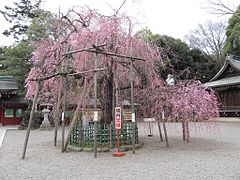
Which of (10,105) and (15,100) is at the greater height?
(15,100)

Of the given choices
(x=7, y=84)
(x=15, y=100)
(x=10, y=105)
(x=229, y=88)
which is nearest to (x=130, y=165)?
(x=15, y=100)

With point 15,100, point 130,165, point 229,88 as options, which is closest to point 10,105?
point 15,100

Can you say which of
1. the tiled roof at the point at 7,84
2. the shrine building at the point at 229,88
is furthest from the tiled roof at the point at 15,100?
the shrine building at the point at 229,88

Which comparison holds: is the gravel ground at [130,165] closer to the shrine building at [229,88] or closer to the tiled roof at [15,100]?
the tiled roof at [15,100]

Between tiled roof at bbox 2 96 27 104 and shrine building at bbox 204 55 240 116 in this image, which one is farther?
shrine building at bbox 204 55 240 116

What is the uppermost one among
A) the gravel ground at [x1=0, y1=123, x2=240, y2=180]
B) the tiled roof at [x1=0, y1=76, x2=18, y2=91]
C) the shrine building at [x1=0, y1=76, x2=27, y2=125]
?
the tiled roof at [x1=0, y1=76, x2=18, y2=91]

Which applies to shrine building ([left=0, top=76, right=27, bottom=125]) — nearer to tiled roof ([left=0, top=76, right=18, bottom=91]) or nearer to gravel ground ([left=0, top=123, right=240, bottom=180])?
tiled roof ([left=0, top=76, right=18, bottom=91])

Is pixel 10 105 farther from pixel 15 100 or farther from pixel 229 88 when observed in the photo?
pixel 229 88

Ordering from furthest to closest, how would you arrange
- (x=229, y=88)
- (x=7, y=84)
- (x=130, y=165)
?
(x=229, y=88)
(x=7, y=84)
(x=130, y=165)

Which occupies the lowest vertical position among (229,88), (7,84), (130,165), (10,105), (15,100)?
(130,165)

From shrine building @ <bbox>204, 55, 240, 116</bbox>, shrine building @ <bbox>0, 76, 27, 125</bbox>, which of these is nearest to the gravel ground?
shrine building @ <bbox>0, 76, 27, 125</bbox>

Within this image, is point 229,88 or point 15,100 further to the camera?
point 229,88

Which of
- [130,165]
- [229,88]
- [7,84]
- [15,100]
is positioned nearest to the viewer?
[130,165]

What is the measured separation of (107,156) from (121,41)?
13.2 feet
